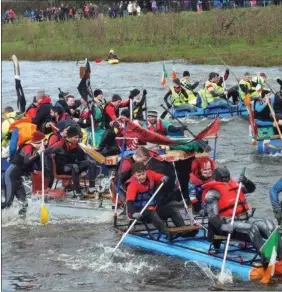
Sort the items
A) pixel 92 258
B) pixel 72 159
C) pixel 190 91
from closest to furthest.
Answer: pixel 92 258 → pixel 72 159 → pixel 190 91

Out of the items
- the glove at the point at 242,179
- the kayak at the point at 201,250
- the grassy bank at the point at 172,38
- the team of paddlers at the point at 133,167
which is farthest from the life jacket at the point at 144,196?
the grassy bank at the point at 172,38

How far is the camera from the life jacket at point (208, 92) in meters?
28.6

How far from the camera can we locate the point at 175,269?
43.9ft

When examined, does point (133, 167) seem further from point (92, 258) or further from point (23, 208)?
point (23, 208)

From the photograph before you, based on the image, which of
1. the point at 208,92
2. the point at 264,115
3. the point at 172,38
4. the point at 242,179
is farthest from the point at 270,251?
the point at 172,38

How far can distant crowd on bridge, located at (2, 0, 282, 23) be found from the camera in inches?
2179

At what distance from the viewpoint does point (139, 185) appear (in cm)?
1395

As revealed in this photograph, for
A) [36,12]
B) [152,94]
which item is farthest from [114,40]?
[152,94]

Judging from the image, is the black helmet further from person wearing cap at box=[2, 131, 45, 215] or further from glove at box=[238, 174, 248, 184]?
person wearing cap at box=[2, 131, 45, 215]

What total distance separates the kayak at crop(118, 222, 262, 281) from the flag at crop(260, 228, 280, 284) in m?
0.16

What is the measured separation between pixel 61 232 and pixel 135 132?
2636 mm

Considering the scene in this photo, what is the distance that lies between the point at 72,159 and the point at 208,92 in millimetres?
11971

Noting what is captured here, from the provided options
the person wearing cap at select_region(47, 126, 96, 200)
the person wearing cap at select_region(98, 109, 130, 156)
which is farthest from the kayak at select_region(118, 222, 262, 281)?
the person wearing cap at select_region(98, 109, 130, 156)

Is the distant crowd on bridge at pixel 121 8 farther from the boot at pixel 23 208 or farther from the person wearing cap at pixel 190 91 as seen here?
the boot at pixel 23 208
